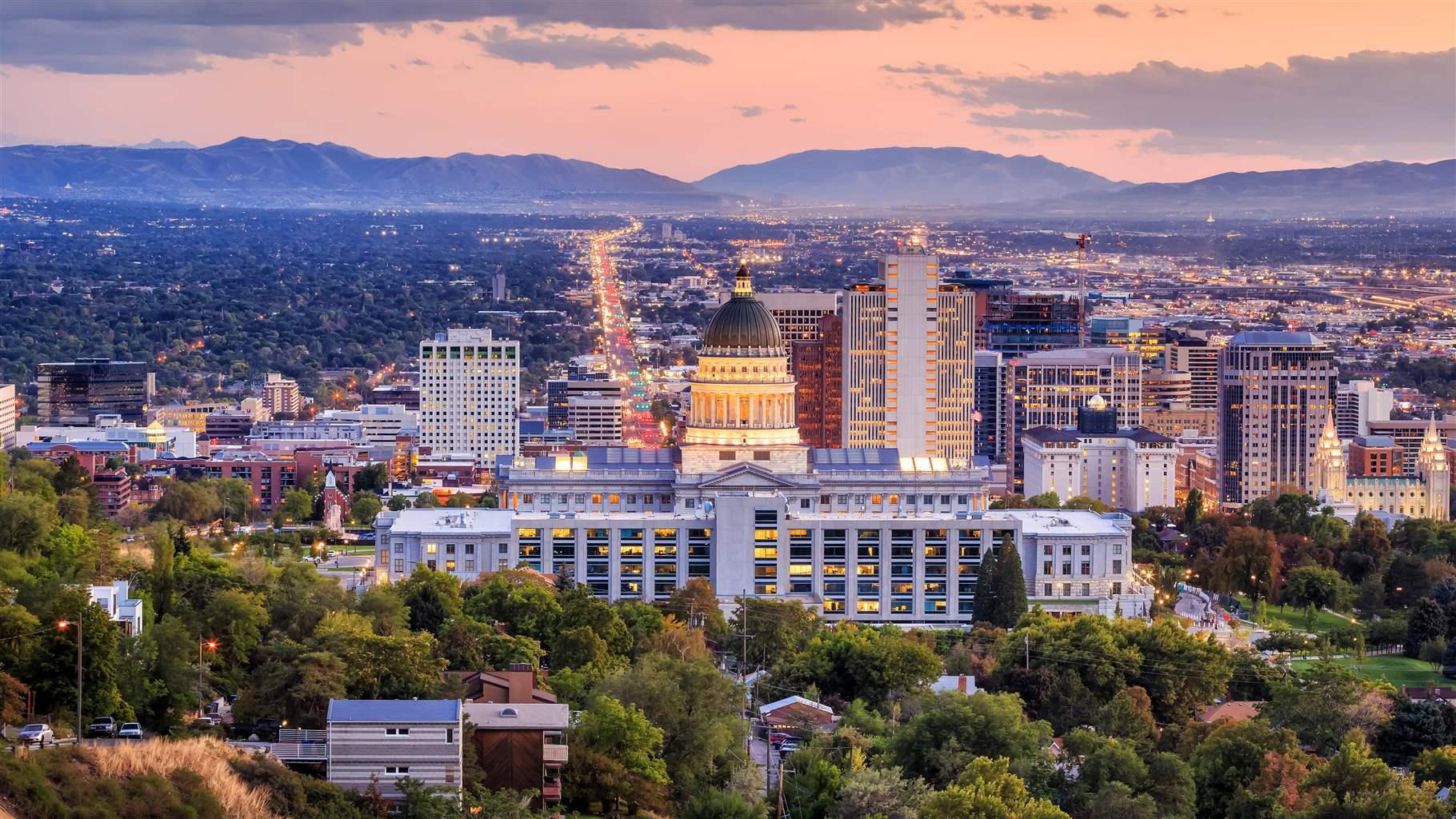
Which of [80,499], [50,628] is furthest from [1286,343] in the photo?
[50,628]

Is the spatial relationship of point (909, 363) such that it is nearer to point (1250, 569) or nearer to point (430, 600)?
point (1250, 569)

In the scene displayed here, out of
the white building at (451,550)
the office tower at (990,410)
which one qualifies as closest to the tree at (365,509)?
the white building at (451,550)

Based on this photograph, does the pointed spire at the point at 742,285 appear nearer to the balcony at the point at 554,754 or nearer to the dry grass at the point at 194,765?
the balcony at the point at 554,754

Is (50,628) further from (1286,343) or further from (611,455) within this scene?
(1286,343)

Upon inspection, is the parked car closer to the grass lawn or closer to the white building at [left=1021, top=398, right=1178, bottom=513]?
the grass lawn

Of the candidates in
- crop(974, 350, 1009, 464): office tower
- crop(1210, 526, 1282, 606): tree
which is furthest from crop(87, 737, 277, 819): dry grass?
crop(974, 350, 1009, 464): office tower

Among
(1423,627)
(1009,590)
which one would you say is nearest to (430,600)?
(1009,590)
